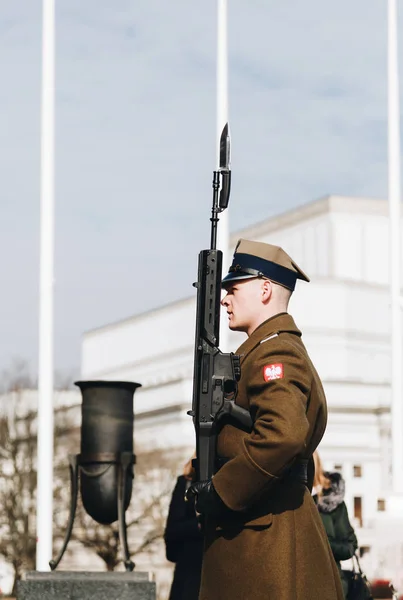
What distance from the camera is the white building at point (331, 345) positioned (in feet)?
242

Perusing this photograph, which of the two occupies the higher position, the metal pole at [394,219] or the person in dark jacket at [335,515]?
the metal pole at [394,219]

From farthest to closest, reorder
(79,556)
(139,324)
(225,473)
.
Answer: (139,324) < (79,556) < (225,473)

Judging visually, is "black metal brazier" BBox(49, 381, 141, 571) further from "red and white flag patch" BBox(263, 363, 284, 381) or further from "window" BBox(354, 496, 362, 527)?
"window" BBox(354, 496, 362, 527)

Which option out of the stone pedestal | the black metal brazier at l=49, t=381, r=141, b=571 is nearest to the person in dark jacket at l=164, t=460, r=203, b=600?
the stone pedestal

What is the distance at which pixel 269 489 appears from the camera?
6164mm

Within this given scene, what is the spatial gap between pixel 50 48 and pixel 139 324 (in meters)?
64.6

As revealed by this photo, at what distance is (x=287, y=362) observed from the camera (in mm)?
6242

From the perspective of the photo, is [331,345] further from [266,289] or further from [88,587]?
[266,289]

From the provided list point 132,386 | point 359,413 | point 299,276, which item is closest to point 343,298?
point 359,413

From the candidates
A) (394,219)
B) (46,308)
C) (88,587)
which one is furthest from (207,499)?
(394,219)

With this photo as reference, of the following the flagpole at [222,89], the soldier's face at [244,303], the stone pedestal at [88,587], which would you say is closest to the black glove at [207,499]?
the soldier's face at [244,303]

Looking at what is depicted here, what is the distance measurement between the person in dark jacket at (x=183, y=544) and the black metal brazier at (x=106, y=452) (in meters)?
3.42

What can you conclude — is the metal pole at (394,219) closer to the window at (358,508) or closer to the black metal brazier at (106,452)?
the black metal brazier at (106,452)

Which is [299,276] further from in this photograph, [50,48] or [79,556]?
[79,556]
